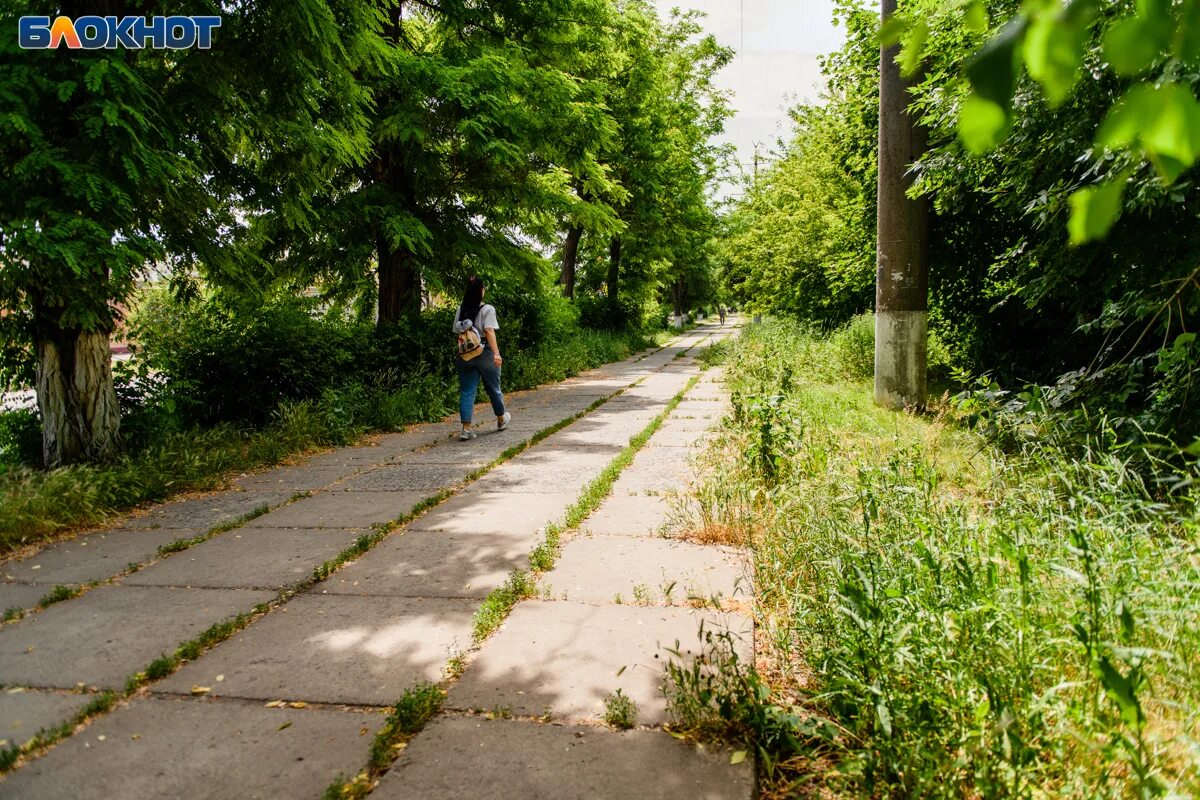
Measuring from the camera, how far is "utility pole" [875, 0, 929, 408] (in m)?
8.66

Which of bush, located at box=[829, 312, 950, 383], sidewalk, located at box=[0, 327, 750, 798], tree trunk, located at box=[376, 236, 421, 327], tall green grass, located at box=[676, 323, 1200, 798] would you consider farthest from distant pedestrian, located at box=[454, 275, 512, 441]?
bush, located at box=[829, 312, 950, 383]

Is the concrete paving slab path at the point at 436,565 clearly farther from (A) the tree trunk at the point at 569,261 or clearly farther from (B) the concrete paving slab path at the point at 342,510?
(A) the tree trunk at the point at 569,261

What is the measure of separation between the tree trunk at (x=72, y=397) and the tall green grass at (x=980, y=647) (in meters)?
6.03

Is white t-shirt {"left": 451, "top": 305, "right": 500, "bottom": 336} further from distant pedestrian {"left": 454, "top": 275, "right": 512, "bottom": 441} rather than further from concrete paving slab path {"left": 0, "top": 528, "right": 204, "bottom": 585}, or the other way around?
concrete paving slab path {"left": 0, "top": 528, "right": 204, "bottom": 585}

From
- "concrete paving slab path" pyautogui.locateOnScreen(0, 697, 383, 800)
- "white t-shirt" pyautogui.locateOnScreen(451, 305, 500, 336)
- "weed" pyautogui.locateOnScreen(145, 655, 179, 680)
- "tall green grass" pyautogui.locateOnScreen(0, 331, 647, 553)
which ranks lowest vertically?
"concrete paving slab path" pyautogui.locateOnScreen(0, 697, 383, 800)

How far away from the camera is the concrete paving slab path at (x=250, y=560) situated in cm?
450

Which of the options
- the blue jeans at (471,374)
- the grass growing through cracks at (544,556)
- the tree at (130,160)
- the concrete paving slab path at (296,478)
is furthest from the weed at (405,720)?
the blue jeans at (471,374)

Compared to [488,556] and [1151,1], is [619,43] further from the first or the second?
[1151,1]

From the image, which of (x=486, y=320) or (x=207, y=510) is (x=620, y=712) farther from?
(x=486, y=320)

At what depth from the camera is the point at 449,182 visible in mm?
13039

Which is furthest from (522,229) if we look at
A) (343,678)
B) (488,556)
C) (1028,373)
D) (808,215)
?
(343,678)

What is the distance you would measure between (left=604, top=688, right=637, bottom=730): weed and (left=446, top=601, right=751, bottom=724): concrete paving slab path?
1.3 inches

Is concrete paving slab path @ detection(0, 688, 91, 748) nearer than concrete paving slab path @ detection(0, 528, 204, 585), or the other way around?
concrete paving slab path @ detection(0, 688, 91, 748)

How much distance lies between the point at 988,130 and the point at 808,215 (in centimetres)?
1883
